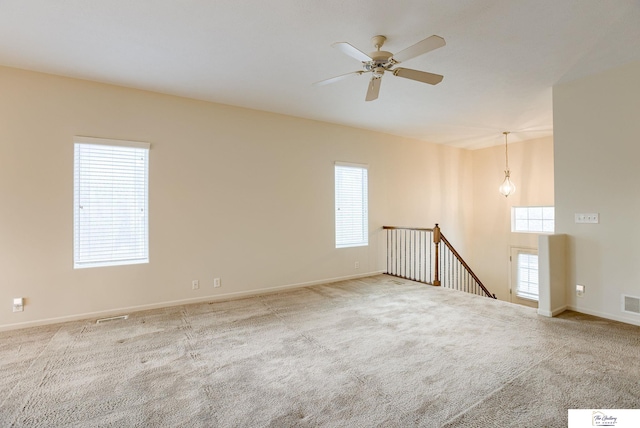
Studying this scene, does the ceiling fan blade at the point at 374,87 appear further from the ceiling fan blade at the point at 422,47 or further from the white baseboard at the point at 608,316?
the white baseboard at the point at 608,316

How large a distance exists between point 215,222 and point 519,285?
6448 mm

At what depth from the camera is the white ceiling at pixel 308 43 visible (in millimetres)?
2324

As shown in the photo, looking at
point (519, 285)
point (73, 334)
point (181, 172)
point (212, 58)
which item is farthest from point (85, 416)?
point (519, 285)

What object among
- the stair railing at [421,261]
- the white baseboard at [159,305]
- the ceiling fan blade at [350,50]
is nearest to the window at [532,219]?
the stair railing at [421,261]

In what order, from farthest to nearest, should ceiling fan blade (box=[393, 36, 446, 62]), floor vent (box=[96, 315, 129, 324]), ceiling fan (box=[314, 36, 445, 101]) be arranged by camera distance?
1. floor vent (box=[96, 315, 129, 324])
2. ceiling fan (box=[314, 36, 445, 101])
3. ceiling fan blade (box=[393, 36, 446, 62])

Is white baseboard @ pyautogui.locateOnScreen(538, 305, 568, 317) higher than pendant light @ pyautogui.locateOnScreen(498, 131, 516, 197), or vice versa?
pendant light @ pyautogui.locateOnScreen(498, 131, 516, 197)

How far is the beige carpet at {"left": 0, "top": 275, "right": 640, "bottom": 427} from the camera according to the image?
1.87m

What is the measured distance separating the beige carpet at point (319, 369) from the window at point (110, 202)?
0.80 metres

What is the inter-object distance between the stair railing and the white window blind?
30.2 inches

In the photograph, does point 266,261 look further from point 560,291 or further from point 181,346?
point 560,291

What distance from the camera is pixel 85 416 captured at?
1.86 meters

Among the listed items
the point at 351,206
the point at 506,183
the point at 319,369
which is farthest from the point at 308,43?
the point at 506,183

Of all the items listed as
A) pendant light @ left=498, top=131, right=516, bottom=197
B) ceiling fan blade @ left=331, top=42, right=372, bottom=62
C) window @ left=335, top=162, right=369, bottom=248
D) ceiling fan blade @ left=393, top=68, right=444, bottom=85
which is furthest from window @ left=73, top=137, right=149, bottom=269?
pendant light @ left=498, top=131, right=516, bottom=197

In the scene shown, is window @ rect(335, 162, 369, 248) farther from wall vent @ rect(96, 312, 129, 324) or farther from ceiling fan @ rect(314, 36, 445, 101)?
wall vent @ rect(96, 312, 129, 324)
